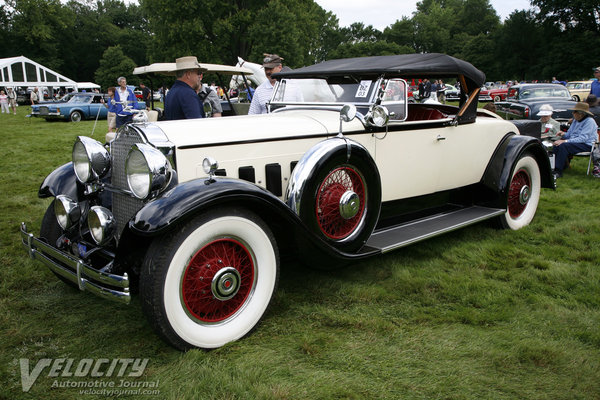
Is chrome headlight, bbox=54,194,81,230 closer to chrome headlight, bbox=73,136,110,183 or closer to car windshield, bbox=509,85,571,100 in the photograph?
chrome headlight, bbox=73,136,110,183

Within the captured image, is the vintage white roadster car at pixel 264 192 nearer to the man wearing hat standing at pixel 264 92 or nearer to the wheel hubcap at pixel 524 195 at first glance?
the wheel hubcap at pixel 524 195

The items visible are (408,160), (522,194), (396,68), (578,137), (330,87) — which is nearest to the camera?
(396,68)

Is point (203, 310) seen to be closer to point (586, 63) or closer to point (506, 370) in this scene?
point (506, 370)

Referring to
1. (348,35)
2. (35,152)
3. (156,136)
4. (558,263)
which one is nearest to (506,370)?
(558,263)

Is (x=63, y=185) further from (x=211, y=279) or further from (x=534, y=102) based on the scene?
(x=534, y=102)

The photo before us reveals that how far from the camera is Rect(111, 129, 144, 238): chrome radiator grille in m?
3.12

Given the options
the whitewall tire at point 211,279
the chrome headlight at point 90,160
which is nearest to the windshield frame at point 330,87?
the whitewall tire at point 211,279

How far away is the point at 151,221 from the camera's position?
2428 millimetres

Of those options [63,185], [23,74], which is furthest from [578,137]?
[23,74]

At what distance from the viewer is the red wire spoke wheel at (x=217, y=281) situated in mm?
2678

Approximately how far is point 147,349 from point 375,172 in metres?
2.07

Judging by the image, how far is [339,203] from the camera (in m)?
3.43

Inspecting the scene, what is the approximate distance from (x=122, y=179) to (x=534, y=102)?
42.4 ft

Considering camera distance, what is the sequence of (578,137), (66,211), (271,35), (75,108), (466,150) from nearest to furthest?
(66,211) → (466,150) → (578,137) → (75,108) → (271,35)
